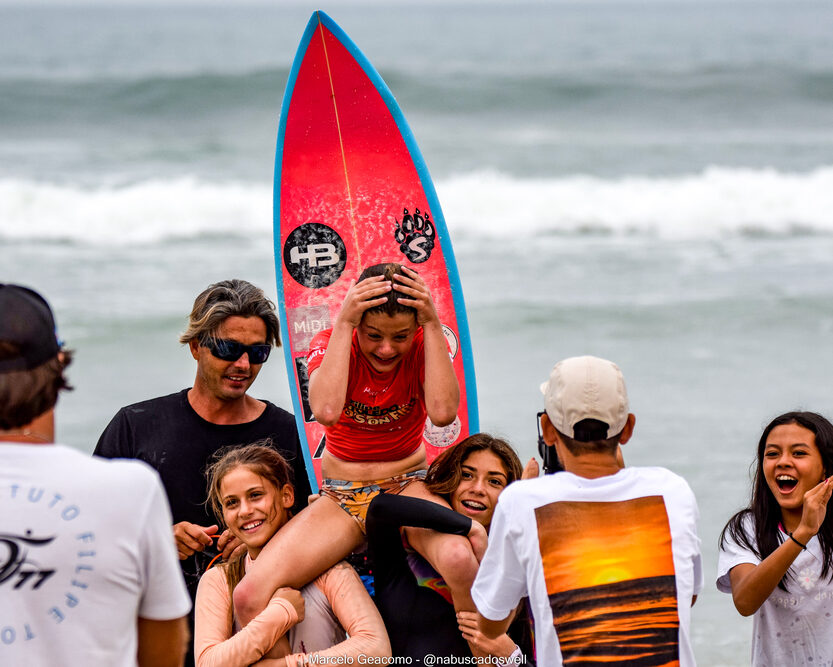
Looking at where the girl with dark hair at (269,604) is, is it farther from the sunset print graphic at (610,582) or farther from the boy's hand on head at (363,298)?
the sunset print graphic at (610,582)

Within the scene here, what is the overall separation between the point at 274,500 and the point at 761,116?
2049 cm

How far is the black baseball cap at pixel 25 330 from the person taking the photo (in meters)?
1.91

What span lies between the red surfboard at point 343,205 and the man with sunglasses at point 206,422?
0.82 metres

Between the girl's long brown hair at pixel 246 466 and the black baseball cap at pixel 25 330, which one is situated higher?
the black baseball cap at pixel 25 330

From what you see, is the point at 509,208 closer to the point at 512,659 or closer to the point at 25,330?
the point at 512,659

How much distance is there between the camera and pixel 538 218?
15.4 meters

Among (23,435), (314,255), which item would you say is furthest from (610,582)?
(314,255)

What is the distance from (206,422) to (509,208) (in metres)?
12.8

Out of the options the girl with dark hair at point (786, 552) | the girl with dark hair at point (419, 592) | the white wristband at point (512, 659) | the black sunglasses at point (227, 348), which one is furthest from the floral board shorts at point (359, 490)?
the girl with dark hair at point (786, 552)

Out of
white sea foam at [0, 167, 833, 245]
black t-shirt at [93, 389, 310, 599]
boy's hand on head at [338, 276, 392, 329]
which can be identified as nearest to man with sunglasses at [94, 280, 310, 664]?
black t-shirt at [93, 389, 310, 599]

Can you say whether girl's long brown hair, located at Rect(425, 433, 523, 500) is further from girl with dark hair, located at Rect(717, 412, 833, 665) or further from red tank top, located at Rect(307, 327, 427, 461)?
girl with dark hair, located at Rect(717, 412, 833, 665)

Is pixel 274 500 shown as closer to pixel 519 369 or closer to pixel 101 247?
pixel 519 369

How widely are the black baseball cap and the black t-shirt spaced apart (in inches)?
55.3

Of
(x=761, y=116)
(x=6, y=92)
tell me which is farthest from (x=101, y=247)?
(x=761, y=116)
